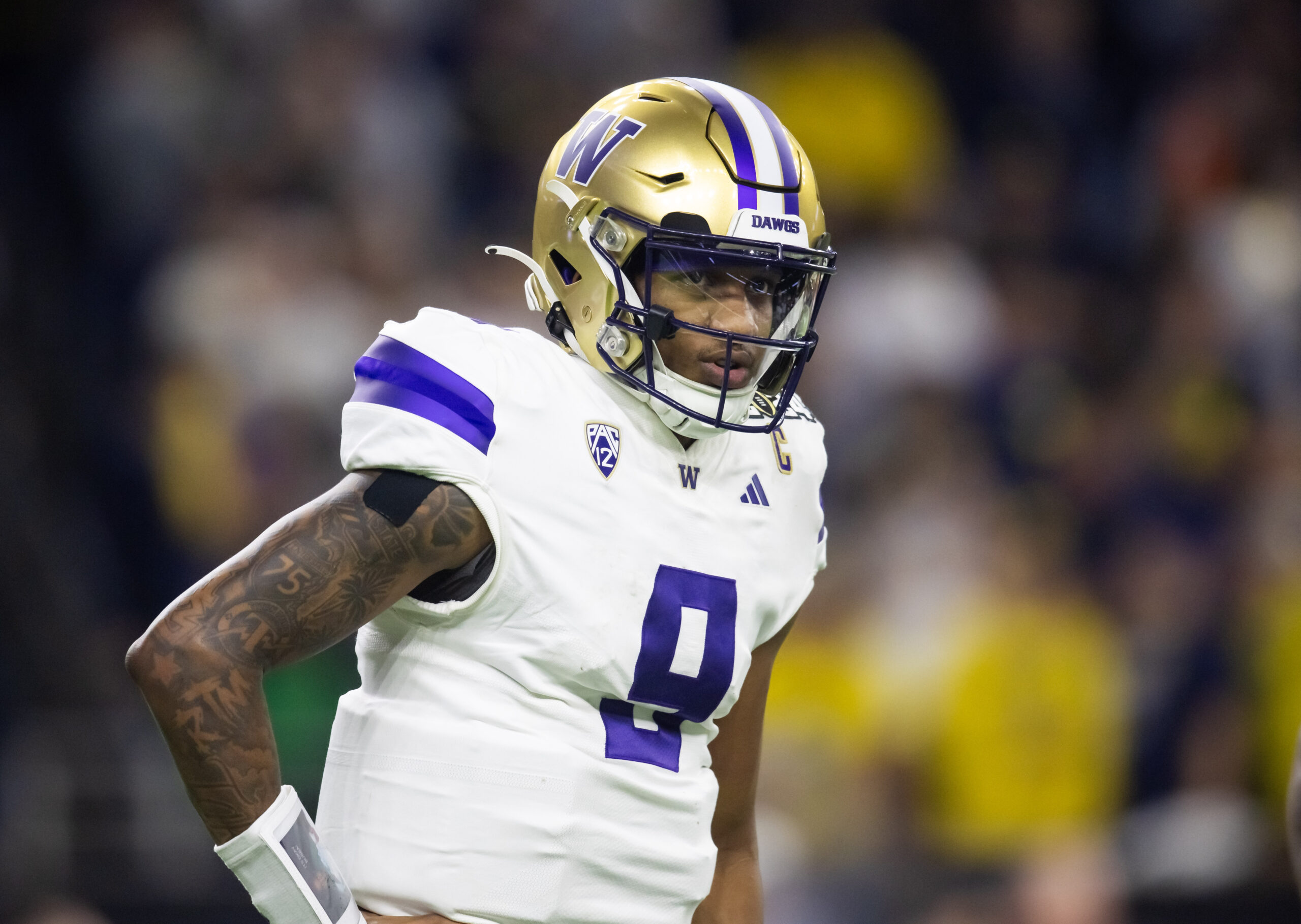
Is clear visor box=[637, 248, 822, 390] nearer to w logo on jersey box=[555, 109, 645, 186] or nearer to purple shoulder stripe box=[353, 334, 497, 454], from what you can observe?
w logo on jersey box=[555, 109, 645, 186]

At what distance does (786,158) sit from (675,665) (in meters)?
0.71

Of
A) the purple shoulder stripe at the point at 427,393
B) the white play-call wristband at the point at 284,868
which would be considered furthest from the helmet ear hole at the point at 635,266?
the white play-call wristband at the point at 284,868

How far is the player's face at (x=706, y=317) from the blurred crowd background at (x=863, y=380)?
2626 millimetres

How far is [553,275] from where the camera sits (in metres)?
2.40

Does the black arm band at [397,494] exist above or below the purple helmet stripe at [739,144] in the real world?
below

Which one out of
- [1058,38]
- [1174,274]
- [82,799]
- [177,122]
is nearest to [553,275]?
[82,799]

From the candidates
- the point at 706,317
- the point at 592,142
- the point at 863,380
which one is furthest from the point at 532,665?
the point at 863,380

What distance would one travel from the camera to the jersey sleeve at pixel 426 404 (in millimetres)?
2027

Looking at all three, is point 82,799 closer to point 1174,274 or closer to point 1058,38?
point 1174,274

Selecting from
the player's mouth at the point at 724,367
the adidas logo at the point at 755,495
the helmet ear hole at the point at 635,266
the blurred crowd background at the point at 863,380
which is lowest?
the blurred crowd background at the point at 863,380

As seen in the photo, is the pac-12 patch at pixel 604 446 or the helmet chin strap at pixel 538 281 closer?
the pac-12 patch at pixel 604 446

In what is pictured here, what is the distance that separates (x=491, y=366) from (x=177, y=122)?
15.5 feet

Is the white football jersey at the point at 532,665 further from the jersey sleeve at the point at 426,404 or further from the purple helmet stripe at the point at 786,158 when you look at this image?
the purple helmet stripe at the point at 786,158

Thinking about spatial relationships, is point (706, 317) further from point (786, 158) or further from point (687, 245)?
point (786, 158)
